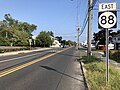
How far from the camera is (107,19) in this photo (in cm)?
1045

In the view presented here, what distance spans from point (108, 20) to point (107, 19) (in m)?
0.06

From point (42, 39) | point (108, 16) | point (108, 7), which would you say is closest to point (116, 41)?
point (42, 39)

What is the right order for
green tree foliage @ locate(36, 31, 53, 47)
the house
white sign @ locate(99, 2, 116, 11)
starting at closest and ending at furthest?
white sign @ locate(99, 2, 116, 11) < the house < green tree foliage @ locate(36, 31, 53, 47)

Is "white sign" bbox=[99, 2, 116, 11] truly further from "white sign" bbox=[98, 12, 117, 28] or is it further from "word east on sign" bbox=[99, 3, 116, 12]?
"white sign" bbox=[98, 12, 117, 28]

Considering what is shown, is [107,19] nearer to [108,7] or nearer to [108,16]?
[108,16]

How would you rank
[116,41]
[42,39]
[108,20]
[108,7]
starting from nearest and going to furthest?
[108,20] → [108,7] → [116,41] → [42,39]

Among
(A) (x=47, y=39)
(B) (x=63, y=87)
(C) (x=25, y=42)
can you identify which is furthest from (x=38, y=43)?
(B) (x=63, y=87)

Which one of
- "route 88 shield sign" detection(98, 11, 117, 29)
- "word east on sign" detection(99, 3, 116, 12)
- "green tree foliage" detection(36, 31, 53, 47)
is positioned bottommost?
"route 88 shield sign" detection(98, 11, 117, 29)

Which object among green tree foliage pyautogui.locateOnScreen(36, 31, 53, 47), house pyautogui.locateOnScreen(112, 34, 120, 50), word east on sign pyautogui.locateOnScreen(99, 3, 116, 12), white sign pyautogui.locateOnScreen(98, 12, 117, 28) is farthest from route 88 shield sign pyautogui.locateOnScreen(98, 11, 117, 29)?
green tree foliage pyautogui.locateOnScreen(36, 31, 53, 47)

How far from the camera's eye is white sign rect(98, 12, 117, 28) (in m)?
10.4

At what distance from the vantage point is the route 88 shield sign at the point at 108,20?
10.4 m

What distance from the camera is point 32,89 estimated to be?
9961 mm

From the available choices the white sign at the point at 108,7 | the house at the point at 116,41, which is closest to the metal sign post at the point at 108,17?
the white sign at the point at 108,7

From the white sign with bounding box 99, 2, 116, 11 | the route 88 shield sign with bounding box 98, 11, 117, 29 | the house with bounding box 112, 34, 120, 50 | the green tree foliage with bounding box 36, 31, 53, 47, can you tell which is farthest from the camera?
the green tree foliage with bounding box 36, 31, 53, 47
